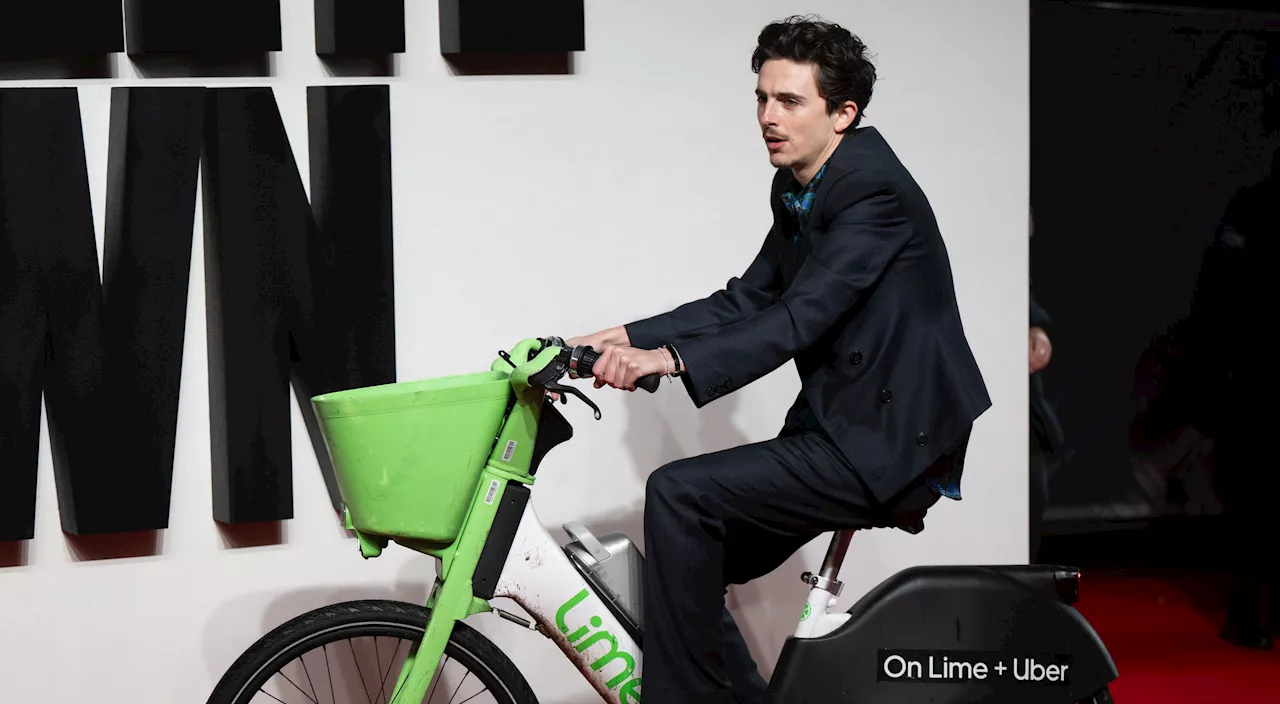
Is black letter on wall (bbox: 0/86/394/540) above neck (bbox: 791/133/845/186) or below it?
below

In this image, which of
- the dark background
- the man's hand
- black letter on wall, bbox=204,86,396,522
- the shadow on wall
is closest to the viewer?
black letter on wall, bbox=204,86,396,522

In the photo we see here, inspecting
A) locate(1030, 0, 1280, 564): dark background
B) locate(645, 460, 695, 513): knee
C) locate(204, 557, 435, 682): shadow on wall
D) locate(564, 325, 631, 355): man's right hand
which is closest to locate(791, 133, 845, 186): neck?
locate(564, 325, 631, 355): man's right hand

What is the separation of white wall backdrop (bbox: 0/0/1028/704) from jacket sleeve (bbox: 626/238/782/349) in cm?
72

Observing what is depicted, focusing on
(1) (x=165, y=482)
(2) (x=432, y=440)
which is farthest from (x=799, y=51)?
(1) (x=165, y=482)

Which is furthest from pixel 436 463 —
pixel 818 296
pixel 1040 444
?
pixel 1040 444

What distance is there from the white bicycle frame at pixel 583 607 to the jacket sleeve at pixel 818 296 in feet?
1.34

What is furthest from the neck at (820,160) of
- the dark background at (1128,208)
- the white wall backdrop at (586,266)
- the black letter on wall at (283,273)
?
the dark background at (1128,208)

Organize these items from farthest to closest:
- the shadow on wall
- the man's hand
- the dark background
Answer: the dark background < the man's hand < the shadow on wall

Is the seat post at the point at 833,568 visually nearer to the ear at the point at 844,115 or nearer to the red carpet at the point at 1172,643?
the ear at the point at 844,115

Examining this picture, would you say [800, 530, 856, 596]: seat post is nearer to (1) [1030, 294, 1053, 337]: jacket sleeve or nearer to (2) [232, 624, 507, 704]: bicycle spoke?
(2) [232, 624, 507, 704]: bicycle spoke

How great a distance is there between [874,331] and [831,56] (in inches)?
19.8

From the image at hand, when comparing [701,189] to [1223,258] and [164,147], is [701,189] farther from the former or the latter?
[1223,258]

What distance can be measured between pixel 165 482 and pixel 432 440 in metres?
1.12

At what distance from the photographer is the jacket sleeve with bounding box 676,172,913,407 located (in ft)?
7.28
